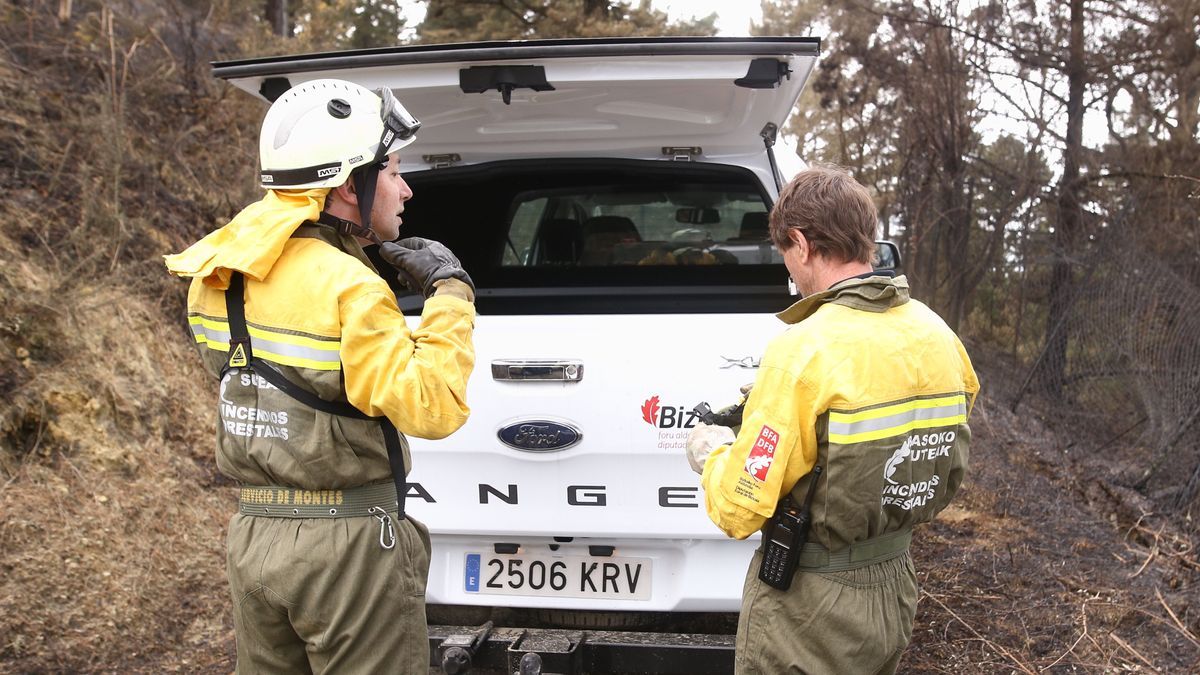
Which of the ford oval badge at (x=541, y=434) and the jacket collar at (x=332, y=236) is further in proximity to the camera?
the ford oval badge at (x=541, y=434)

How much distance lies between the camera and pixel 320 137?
82.7 inches

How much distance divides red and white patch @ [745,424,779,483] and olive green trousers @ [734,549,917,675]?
0.27m

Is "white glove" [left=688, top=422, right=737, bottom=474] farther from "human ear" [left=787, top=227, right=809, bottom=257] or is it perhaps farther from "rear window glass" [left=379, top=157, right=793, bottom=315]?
"rear window glass" [left=379, top=157, right=793, bottom=315]

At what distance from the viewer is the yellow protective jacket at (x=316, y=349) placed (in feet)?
6.51

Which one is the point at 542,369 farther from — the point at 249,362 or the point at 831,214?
the point at 831,214

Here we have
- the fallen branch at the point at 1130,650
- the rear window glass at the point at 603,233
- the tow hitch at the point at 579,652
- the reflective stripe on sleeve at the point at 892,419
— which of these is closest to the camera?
the reflective stripe on sleeve at the point at 892,419

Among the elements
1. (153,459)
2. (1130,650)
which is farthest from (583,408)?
(153,459)

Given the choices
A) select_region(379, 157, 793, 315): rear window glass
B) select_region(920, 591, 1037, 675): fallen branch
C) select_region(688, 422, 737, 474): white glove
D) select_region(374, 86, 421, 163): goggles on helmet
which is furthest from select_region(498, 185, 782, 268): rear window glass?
select_region(374, 86, 421, 163): goggles on helmet

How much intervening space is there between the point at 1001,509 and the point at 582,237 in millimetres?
2887

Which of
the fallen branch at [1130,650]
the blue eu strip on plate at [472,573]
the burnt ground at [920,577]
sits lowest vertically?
the burnt ground at [920,577]

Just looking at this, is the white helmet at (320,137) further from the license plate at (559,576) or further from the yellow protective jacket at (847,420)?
the license plate at (559,576)

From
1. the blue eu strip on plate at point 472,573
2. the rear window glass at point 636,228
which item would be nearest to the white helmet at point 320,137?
the blue eu strip on plate at point 472,573

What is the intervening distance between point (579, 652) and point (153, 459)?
137 inches

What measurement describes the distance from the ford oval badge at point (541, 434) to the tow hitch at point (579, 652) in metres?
0.57
